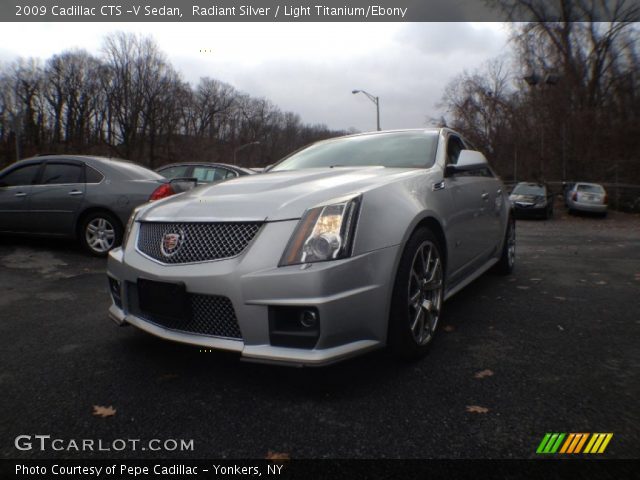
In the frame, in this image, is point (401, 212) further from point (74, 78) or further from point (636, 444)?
point (74, 78)

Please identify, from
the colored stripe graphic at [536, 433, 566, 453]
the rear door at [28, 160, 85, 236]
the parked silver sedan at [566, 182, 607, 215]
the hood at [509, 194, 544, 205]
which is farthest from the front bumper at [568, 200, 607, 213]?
the colored stripe graphic at [536, 433, 566, 453]

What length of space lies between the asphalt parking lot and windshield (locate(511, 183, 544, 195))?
599 inches

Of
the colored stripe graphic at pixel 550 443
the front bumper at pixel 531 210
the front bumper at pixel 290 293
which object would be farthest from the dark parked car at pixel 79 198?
the front bumper at pixel 531 210

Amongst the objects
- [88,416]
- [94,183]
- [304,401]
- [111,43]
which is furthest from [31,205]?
[111,43]

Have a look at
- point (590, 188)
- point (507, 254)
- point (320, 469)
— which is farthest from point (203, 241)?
point (590, 188)

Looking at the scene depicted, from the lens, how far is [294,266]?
2.09m

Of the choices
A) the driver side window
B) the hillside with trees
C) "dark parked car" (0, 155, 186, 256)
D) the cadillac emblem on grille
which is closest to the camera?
the cadillac emblem on grille

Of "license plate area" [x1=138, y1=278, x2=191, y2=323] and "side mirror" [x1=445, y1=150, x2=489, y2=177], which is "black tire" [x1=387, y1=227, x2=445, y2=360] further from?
"license plate area" [x1=138, y1=278, x2=191, y2=323]

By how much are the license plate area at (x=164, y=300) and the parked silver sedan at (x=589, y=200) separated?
63.0ft

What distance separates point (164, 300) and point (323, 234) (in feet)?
2.90

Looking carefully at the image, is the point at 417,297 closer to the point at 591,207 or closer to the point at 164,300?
the point at 164,300

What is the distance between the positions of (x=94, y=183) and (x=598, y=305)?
20.3 ft

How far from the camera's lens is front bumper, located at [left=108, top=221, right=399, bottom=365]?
2.05 meters

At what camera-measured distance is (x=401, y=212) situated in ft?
8.20
